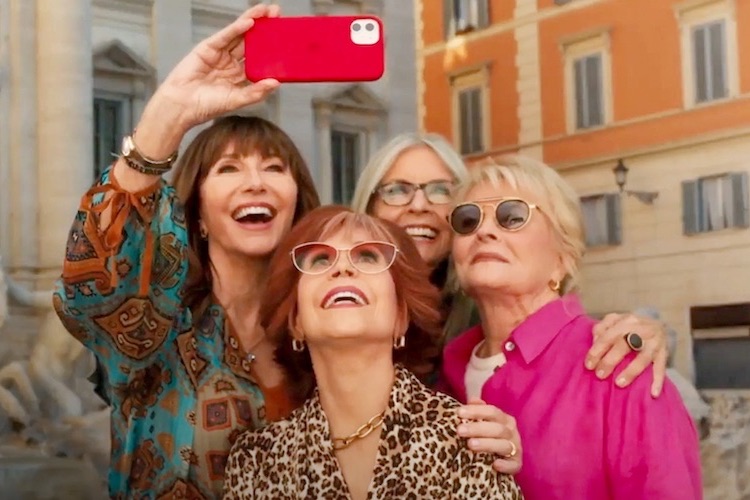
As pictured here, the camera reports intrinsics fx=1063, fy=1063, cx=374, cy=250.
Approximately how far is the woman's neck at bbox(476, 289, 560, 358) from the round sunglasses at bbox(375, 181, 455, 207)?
35 centimetres

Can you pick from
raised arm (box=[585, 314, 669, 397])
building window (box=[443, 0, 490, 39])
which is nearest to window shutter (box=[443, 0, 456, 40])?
building window (box=[443, 0, 490, 39])

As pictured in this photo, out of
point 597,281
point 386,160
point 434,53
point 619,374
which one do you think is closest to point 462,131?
point 434,53

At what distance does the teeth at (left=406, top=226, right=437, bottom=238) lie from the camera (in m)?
1.96

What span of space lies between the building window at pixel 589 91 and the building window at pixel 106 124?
1.23 meters

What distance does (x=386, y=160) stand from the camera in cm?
200

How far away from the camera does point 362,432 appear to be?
1.33 metres

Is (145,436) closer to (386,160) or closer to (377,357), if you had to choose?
(377,357)

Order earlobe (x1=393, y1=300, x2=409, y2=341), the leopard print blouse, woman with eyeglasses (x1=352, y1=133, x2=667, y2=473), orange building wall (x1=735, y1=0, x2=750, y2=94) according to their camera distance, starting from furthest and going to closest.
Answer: orange building wall (x1=735, y1=0, x2=750, y2=94) < woman with eyeglasses (x1=352, y1=133, x2=667, y2=473) < earlobe (x1=393, y1=300, x2=409, y2=341) < the leopard print blouse

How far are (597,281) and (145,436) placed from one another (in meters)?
1.64

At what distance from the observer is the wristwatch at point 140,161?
4.45ft

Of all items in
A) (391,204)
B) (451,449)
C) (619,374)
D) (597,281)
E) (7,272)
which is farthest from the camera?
(597,281)

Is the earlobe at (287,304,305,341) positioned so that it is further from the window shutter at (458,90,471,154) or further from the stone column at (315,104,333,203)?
the window shutter at (458,90,471,154)

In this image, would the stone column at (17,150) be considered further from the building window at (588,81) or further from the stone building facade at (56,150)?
the building window at (588,81)

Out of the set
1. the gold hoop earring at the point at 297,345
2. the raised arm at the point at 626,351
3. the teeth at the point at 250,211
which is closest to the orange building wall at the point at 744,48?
the raised arm at the point at 626,351
